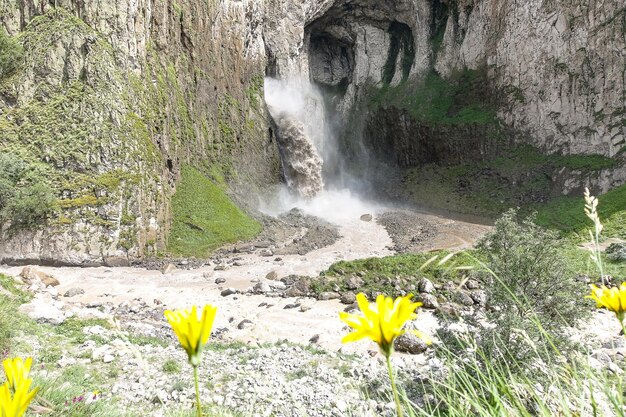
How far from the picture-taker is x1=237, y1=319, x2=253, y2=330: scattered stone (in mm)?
12150

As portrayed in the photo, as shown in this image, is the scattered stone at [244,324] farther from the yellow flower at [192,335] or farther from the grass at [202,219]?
the grass at [202,219]

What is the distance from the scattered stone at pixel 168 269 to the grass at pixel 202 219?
323 cm

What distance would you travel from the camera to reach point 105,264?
68.3 ft

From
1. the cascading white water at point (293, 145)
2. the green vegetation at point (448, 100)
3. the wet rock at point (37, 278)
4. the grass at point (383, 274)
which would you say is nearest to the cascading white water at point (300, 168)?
the cascading white water at point (293, 145)

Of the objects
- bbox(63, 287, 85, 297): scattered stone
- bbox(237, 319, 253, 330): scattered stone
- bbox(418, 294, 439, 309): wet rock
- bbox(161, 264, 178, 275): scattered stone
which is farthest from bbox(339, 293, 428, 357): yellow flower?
bbox(161, 264, 178, 275): scattered stone

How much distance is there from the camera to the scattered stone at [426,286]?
14.7 m

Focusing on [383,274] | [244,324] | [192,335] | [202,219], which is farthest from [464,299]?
[202,219]

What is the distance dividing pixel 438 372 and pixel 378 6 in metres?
58.9

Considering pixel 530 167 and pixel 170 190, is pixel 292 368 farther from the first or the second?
pixel 530 167

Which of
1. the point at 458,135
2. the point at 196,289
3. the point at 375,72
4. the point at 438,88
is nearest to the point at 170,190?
the point at 196,289

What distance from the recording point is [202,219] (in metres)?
27.9

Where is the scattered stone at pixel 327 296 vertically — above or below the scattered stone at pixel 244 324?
below

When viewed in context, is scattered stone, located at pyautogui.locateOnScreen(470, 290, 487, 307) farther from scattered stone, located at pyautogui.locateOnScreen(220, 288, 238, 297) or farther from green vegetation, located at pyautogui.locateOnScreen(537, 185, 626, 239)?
scattered stone, located at pyautogui.locateOnScreen(220, 288, 238, 297)

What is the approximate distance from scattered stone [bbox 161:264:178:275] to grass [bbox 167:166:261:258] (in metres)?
3.23
